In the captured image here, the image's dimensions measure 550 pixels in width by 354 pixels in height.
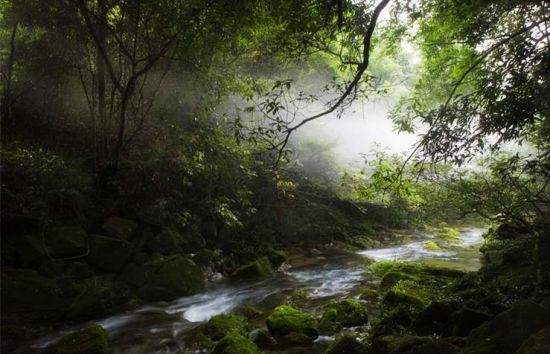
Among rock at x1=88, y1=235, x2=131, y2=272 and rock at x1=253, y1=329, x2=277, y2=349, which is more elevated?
rock at x1=88, y1=235, x2=131, y2=272

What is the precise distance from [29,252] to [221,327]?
4396mm

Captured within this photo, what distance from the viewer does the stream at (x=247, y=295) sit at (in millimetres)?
5902

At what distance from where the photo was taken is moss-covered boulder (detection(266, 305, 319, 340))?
555 centimetres

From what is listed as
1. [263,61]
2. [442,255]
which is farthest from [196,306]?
[442,255]

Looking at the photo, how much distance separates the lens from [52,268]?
7137mm

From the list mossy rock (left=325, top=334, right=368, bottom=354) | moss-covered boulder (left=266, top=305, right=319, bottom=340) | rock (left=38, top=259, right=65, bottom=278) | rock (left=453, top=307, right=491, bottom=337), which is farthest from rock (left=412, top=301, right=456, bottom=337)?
rock (left=38, top=259, right=65, bottom=278)

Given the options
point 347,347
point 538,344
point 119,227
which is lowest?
point 347,347

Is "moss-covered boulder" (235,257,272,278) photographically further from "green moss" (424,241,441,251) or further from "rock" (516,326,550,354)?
"rock" (516,326,550,354)

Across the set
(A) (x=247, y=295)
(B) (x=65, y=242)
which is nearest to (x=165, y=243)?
(B) (x=65, y=242)

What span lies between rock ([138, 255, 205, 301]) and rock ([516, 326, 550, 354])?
6.80m

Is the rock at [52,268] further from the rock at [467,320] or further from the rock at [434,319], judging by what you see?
the rock at [467,320]

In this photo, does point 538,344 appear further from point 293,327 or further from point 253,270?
point 253,270

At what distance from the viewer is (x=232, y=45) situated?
1010 centimetres

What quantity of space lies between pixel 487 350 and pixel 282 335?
3049 mm
